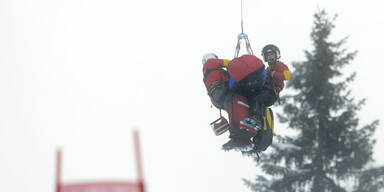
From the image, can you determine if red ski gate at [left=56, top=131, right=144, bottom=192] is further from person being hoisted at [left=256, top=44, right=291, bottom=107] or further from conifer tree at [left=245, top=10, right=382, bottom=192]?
conifer tree at [left=245, top=10, right=382, bottom=192]

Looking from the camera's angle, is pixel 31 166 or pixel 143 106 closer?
pixel 31 166

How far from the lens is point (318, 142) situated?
65.4 ft

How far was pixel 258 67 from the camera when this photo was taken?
39.4ft

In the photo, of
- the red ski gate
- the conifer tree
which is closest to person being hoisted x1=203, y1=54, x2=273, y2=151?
the red ski gate

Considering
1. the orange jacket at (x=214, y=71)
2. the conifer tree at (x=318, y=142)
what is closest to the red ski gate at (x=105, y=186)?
the orange jacket at (x=214, y=71)

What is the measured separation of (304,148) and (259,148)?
297 inches

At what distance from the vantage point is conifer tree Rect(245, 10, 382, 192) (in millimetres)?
19547

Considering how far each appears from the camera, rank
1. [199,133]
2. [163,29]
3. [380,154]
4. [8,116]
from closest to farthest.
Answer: [380,154]
[199,133]
[8,116]
[163,29]

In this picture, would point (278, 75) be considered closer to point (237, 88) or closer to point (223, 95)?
point (237, 88)

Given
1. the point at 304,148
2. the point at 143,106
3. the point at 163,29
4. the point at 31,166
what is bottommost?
the point at 304,148

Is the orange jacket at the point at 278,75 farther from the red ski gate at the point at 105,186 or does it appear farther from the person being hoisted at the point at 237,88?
the red ski gate at the point at 105,186

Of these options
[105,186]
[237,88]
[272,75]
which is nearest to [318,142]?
[272,75]

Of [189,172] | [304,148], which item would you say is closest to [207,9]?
[189,172]

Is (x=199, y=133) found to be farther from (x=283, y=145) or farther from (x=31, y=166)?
(x=283, y=145)
